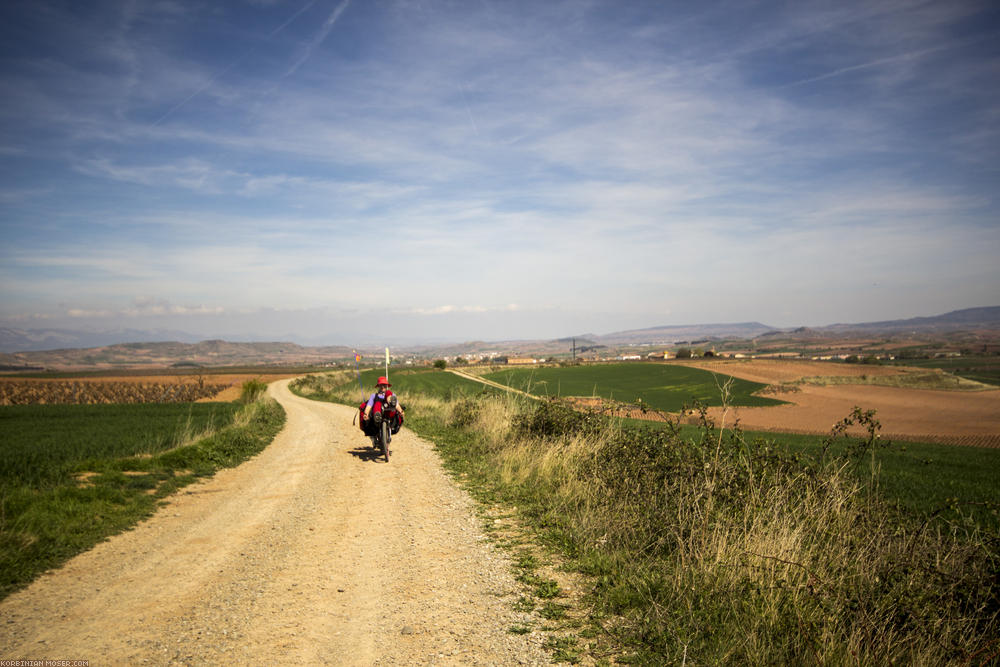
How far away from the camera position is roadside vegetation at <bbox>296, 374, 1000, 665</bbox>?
3.90 m

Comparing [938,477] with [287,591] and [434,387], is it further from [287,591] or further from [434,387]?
[434,387]

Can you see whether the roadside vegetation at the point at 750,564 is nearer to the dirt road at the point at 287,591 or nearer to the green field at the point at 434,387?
the dirt road at the point at 287,591

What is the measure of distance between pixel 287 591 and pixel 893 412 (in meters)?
44.9

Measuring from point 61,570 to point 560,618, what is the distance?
614cm

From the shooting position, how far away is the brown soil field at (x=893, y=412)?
1076 inches

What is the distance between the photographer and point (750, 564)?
Result: 4.72 metres

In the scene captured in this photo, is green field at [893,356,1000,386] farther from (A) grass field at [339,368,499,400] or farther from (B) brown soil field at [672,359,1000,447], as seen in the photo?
(A) grass field at [339,368,499,400]

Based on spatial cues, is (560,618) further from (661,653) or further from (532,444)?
(532,444)

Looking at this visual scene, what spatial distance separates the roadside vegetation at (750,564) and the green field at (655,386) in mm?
25413

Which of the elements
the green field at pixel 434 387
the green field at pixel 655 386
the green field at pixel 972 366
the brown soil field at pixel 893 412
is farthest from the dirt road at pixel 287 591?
the green field at pixel 972 366

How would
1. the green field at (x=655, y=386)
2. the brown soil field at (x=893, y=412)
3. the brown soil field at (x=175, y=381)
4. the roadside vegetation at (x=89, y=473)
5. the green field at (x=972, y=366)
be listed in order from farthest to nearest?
the green field at (x=972, y=366) → the brown soil field at (x=175, y=381) → the green field at (x=655, y=386) → the brown soil field at (x=893, y=412) → the roadside vegetation at (x=89, y=473)

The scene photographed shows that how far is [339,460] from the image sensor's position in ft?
43.4

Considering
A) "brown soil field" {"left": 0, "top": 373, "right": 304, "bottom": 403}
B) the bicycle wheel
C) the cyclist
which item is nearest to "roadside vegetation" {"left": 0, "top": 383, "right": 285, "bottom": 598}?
the cyclist

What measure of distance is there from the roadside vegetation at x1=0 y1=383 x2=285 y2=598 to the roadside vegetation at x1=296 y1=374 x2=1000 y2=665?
6.06 metres
